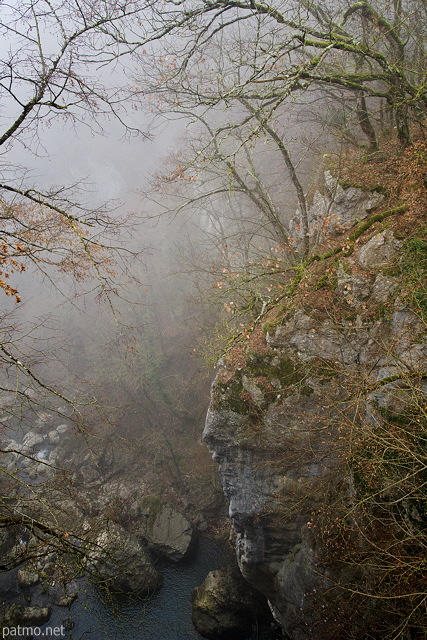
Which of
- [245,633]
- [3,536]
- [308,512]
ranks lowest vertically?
[245,633]

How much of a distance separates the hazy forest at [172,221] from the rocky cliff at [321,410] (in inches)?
18.2

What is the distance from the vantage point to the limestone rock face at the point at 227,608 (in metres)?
9.31

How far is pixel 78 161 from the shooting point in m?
41.6

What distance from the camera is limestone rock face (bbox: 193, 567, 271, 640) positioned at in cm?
931

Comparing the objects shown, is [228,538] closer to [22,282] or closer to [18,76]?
[18,76]

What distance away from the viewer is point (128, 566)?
35.8 ft

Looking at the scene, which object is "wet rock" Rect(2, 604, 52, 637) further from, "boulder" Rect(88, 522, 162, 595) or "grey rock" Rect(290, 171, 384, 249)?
"grey rock" Rect(290, 171, 384, 249)

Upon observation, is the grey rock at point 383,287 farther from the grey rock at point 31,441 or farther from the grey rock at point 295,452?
the grey rock at point 31,441

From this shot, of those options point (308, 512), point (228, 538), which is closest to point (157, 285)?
point (228, 538)

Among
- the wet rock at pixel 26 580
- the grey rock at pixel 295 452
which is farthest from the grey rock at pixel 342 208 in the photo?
the wet rock at pixel 26 580

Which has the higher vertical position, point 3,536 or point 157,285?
point 157,285

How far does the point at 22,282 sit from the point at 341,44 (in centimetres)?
3827

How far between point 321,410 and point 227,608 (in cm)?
756

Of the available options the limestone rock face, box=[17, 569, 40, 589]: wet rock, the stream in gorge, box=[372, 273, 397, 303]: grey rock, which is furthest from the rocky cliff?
box=[17, 569, 40, 589]: wet rock
